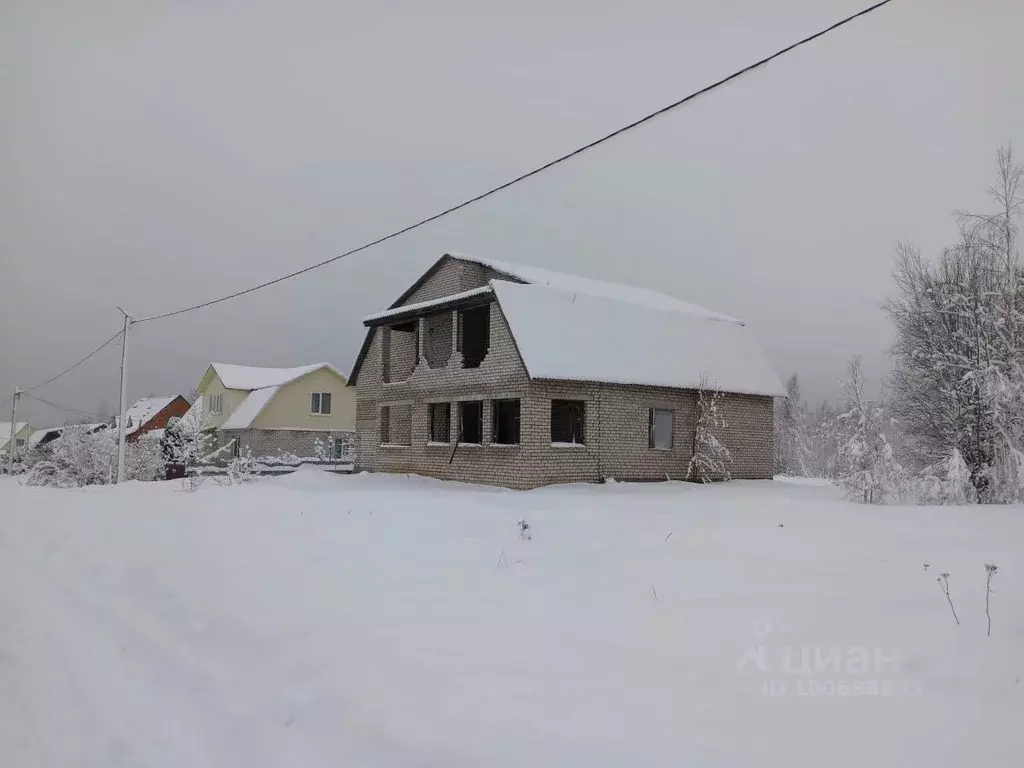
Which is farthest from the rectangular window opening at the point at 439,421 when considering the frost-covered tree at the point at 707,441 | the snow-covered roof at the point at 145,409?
the snow-covered roof at the point at 145,409

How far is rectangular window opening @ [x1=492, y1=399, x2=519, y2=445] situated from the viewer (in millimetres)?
21891

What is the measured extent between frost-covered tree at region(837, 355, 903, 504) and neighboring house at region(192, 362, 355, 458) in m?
33.7

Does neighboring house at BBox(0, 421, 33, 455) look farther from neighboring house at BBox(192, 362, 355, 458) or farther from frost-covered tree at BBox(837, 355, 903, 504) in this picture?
frost-covered tree at BBox(837, 355, 903, 504)

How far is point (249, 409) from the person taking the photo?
43.3m

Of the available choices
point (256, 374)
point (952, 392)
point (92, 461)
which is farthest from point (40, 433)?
point (952, 392)

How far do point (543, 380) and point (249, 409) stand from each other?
30129 millimetres

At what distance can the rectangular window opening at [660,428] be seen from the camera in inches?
850

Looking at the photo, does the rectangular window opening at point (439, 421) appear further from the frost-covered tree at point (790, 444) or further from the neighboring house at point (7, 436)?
the frost-covered tree at point (790, 444)

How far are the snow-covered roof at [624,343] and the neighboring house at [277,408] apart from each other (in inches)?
1027

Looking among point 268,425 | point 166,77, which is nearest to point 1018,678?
point 166,77

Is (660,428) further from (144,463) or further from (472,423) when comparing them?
(144,463)

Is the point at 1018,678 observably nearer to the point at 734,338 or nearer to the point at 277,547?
the point at 277,547

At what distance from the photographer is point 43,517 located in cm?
1360

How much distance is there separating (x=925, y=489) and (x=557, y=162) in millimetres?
13056
